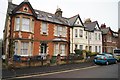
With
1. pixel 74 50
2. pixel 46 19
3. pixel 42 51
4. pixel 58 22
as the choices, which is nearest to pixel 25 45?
pixel 42 51

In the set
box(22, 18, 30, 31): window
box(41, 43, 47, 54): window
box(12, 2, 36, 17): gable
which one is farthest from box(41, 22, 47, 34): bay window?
box(22, 18, 30, 31): window

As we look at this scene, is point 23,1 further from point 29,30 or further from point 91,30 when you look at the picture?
point 91,30

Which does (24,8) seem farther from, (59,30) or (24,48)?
(59,30)

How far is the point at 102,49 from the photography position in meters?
36.6

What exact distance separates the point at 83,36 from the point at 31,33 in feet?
39.3

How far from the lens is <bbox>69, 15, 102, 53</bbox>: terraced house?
2923 centimetres

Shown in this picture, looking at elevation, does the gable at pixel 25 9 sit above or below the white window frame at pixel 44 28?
A: above

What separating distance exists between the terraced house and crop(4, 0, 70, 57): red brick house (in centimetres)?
138

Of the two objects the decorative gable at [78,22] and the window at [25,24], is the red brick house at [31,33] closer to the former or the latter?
the window at [25,24]

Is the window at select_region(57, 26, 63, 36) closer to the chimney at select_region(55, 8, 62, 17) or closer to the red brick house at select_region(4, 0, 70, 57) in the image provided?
the red brick house at select_region(4, 0, 70, 57)

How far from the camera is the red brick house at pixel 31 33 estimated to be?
21.7m

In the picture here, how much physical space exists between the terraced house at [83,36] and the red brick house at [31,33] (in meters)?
1.38

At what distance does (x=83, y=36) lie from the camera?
100ft

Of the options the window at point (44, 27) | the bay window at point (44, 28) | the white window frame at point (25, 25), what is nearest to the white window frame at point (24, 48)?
the white window frame at point (25, 25)
